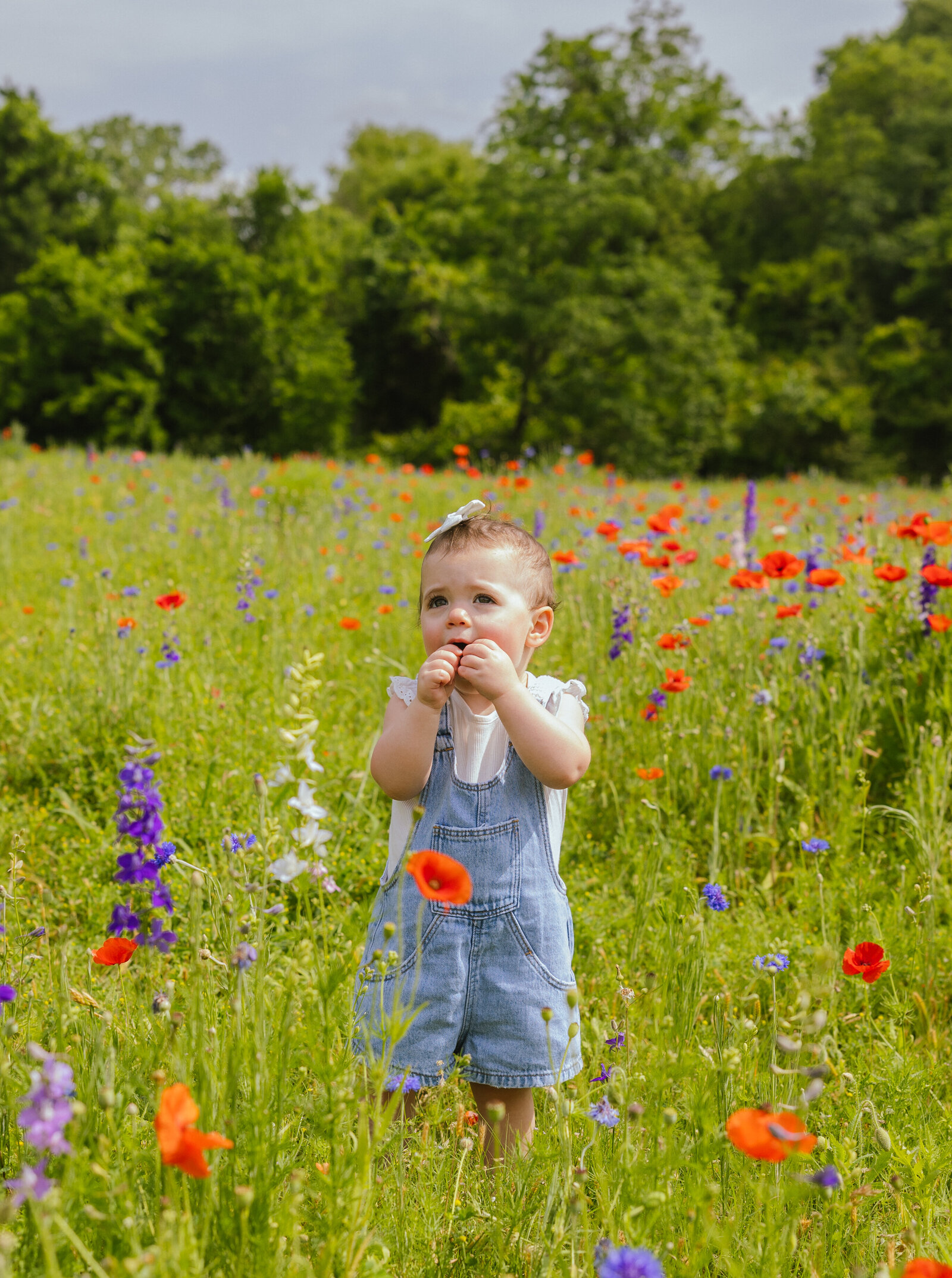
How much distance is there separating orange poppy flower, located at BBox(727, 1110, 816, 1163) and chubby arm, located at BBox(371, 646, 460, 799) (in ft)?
2.86

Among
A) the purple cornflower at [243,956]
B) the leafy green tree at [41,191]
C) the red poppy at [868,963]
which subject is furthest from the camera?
A: the leafy green tree at [41,191]

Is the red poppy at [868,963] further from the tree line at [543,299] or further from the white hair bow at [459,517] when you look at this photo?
the tree line at [543,299]

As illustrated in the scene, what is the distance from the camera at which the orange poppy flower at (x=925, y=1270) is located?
0.97 m

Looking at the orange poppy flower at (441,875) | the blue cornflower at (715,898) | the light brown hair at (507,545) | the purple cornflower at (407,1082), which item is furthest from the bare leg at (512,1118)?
the light brown hair at (507,545)

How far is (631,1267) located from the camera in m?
0.93

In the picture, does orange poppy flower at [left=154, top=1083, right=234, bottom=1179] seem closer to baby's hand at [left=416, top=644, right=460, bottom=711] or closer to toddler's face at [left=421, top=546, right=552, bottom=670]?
baby's hand at [left=416, top=644, right=460, bottom=711]

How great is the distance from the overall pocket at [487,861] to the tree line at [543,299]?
18.9m

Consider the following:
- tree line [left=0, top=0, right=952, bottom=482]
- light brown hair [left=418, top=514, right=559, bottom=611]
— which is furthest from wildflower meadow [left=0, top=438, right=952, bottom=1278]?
tree line [left=0, top=0, right=952, bottom=482]

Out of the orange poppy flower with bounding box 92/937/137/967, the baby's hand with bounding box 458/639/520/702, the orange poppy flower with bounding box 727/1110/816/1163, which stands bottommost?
the orange poppy flower with bounding box 92/937/137/967

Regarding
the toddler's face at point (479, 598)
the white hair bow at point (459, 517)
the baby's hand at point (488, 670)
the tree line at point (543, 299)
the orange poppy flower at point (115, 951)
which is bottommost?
the orange poppy flower at point (115, 951)

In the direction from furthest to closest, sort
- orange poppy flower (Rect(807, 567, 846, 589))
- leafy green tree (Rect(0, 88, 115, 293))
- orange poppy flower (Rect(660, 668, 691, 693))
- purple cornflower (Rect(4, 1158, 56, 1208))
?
leafy green tree (Rect(0, 88, 115, 293)) < orange poppy flower (Rect(807, 567, 846, 589)) < orange poppy flower (Rect(660, 668, 691, 693)) < purple cornflower (Rect(4, 1158, 56, 1208))

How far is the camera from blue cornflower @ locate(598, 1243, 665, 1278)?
3.03ft

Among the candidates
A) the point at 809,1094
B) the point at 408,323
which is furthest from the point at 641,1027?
the point at 408,323

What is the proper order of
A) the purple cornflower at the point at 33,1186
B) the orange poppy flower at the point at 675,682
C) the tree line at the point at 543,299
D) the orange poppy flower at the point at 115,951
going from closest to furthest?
1. the purple cornflower at the point at 33,1186
2. the orange poppy flower at the point at 115,951
3. the orange poppy flower at the point at 675,682
4. the tree line at the point at 543,299
